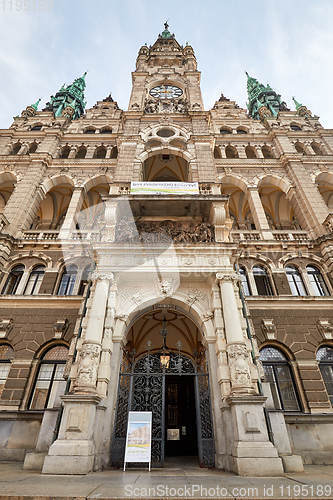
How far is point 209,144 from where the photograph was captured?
19.8 m

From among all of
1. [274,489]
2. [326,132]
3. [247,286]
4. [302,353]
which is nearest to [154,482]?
[274,489]

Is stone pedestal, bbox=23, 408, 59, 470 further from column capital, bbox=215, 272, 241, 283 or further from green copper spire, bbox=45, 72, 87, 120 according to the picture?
green copper spire, bbox=45, 72, 87, 120

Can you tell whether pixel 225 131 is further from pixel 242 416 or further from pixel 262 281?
pixel 242 416

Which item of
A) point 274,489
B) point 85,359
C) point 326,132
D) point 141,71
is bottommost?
point 274,489

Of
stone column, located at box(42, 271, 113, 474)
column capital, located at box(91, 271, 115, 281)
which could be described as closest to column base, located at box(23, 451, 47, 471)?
stone column, located at box(42, 271, 113, 474)

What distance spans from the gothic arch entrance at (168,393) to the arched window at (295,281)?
6.25 metres

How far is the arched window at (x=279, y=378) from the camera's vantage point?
1197 cm

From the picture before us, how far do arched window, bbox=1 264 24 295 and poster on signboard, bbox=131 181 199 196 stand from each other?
8196 millimetres

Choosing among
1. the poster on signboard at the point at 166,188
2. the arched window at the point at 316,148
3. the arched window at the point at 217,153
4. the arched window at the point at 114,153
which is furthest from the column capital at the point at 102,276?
the arched window at the point at 316,148

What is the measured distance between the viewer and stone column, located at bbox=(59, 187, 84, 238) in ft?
55.6

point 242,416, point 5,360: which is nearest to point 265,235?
point 242,416

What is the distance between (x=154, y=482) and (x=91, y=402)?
120 inches

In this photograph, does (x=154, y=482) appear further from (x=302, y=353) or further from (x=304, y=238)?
(x=304, y=238)

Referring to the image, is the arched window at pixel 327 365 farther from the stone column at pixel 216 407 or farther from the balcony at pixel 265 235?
the balcony at pixel 265 235
